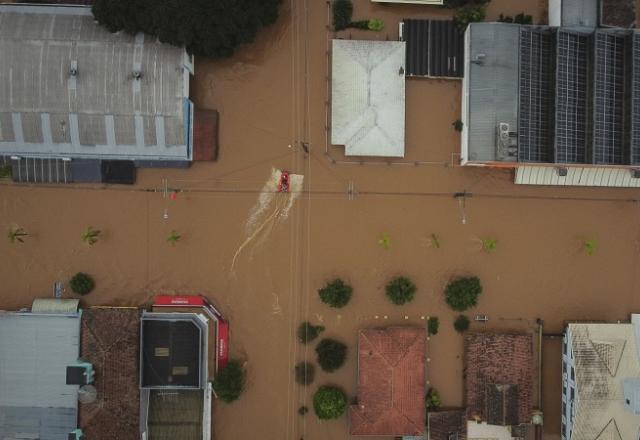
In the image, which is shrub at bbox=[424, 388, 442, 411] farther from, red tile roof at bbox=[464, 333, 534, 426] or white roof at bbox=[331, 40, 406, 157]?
white roof at bbox=[331, 40, 406, 157]

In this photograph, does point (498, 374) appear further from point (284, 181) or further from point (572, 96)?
point (284, 181)

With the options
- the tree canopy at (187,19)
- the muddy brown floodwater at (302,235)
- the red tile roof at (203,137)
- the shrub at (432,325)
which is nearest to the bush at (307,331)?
the muddy brown floodwater at (302,235)

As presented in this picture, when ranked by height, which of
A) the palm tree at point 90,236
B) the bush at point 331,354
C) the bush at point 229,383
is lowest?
the bush at point 229,383

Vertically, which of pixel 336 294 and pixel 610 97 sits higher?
pixel 610 97

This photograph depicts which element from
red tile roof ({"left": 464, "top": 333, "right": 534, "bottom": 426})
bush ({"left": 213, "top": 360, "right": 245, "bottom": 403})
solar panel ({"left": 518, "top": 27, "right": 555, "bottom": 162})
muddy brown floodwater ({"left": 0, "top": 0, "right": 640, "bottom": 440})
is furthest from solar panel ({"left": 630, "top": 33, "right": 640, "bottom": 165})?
bush ({"left": 213, "top": 360, "right": 245, "bottom": 403})

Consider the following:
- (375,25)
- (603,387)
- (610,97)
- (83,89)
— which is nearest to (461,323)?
(603,387)

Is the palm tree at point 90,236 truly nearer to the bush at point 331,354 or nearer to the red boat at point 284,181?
the red boat at point 284,181

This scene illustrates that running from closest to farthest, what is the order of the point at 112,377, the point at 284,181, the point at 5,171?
the point at 112,377 → the point at 5,171 → the point at 284,181
